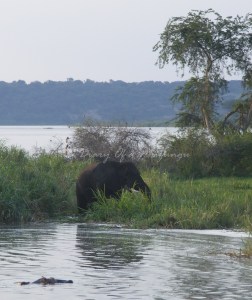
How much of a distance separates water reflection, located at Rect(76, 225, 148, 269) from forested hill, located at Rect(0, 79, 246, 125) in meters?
77.7

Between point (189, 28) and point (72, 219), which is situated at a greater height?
point (189, 28)

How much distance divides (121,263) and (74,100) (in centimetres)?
9124

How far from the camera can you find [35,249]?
16375 mm

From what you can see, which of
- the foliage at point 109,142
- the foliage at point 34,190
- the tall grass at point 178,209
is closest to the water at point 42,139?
the foliage at point 109,142

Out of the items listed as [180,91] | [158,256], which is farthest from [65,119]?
[158,256]

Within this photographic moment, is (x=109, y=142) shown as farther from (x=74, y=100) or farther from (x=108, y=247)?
(x=74, y=100)

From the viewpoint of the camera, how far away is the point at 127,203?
66.2 feet

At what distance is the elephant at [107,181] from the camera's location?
71.5 feet

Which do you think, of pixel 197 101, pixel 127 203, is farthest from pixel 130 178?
pixel 197 101

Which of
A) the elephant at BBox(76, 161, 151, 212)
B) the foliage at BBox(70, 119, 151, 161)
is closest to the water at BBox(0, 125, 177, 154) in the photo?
the foliage at BBox(70, 119, 151, 161)

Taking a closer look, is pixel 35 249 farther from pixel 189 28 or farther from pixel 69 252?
pixel 189 28

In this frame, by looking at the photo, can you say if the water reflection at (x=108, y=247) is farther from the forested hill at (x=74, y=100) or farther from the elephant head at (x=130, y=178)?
the forested hill at (x=74, y=100)

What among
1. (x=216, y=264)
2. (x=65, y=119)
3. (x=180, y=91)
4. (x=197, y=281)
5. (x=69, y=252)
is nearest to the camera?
(x=197, y=281)

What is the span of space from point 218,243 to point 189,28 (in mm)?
17852
